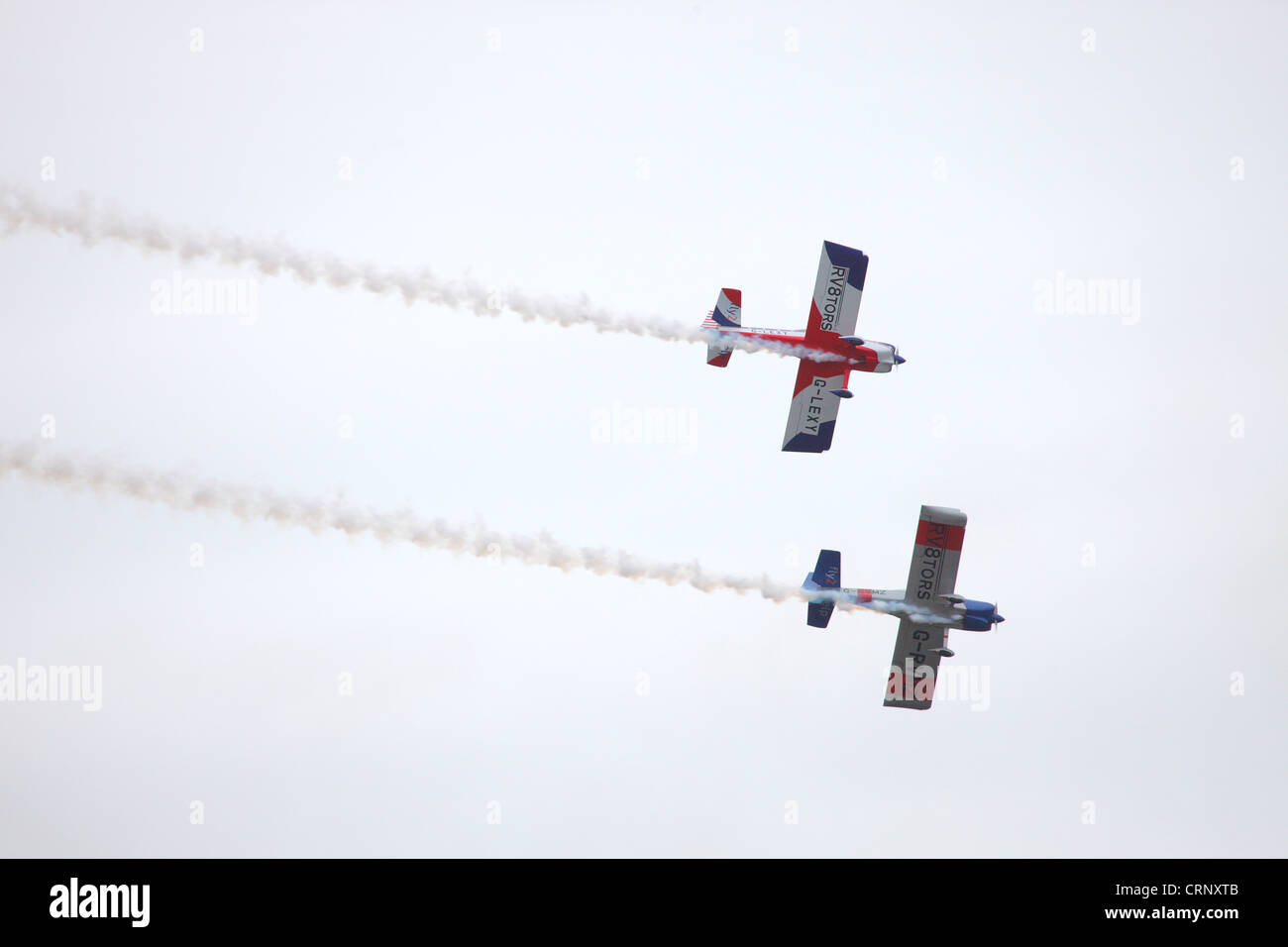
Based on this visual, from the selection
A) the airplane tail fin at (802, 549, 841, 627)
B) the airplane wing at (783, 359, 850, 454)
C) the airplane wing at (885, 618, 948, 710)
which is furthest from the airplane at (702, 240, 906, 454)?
the airplane wing at (885, 618, 948, 710)

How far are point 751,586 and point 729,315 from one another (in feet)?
25.7

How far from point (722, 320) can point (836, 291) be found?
4070mm

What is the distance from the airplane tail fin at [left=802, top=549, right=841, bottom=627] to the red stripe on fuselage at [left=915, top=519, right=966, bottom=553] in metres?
3.00

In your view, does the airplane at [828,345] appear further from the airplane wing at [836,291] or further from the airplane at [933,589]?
the airplane at [933,589]

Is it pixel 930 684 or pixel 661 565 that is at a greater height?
pixel 661 565

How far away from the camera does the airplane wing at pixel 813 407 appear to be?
5528 cm

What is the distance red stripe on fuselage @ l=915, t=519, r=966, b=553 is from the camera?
54.5 metres

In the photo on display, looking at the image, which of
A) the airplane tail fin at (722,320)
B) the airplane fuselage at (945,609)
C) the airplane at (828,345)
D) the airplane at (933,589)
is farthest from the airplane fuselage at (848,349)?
the airplane fuselage at (945,609)

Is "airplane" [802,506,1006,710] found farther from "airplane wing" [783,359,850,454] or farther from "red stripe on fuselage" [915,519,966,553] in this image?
"airplane wing" [783,359,850,454]

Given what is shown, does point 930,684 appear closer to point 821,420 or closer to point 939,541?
point 939,541

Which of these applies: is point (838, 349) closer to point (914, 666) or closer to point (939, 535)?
point (939, 535)

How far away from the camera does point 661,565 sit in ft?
168
